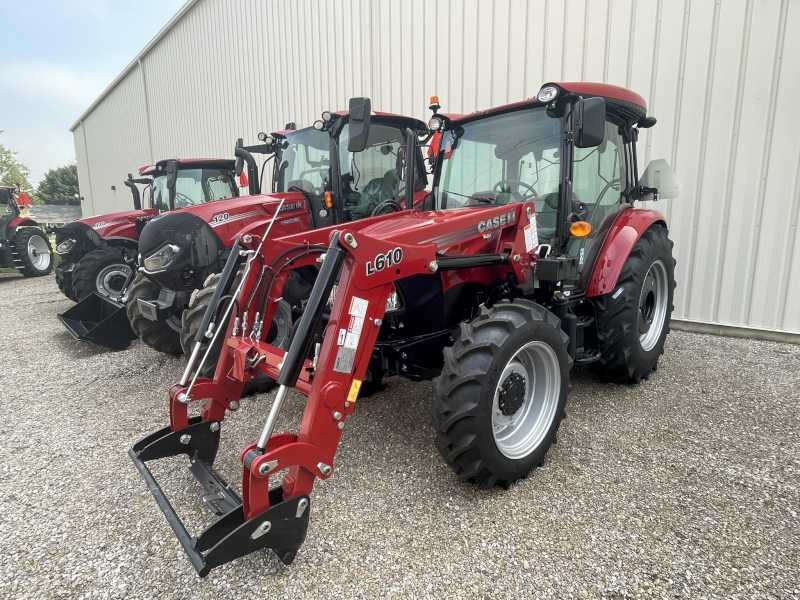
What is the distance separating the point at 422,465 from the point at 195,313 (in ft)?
7.10

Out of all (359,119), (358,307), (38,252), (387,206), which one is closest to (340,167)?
(387,206)

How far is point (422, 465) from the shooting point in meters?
2.79

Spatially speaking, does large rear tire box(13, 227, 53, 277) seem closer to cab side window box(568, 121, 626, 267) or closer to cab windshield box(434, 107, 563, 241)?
cab windshield box(434, 107, 563, 241)

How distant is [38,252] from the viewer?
13.0m

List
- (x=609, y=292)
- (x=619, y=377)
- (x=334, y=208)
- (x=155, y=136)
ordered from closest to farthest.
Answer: (x=609, y=292)
(x=619, y=377)
(x=334, y=208)
(x=155, y=136)

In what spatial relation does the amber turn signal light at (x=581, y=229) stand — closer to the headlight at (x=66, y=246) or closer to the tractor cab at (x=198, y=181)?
the tractor cab at (x=198, y=181)

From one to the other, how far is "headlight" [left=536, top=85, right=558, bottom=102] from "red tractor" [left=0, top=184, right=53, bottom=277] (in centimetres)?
1407

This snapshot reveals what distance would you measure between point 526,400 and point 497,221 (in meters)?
1.05

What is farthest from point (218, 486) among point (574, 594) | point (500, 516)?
point (574, 594)

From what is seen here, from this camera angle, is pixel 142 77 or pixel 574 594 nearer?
pixel 574 594

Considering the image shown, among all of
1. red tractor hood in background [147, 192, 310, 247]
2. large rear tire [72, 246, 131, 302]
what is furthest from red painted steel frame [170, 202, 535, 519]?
large rear tire [72, 246, 131, 302]

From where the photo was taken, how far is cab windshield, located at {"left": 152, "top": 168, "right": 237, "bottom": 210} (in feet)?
22.7

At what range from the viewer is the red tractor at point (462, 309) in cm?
203

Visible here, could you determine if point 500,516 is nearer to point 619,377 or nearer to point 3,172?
point 619,377
